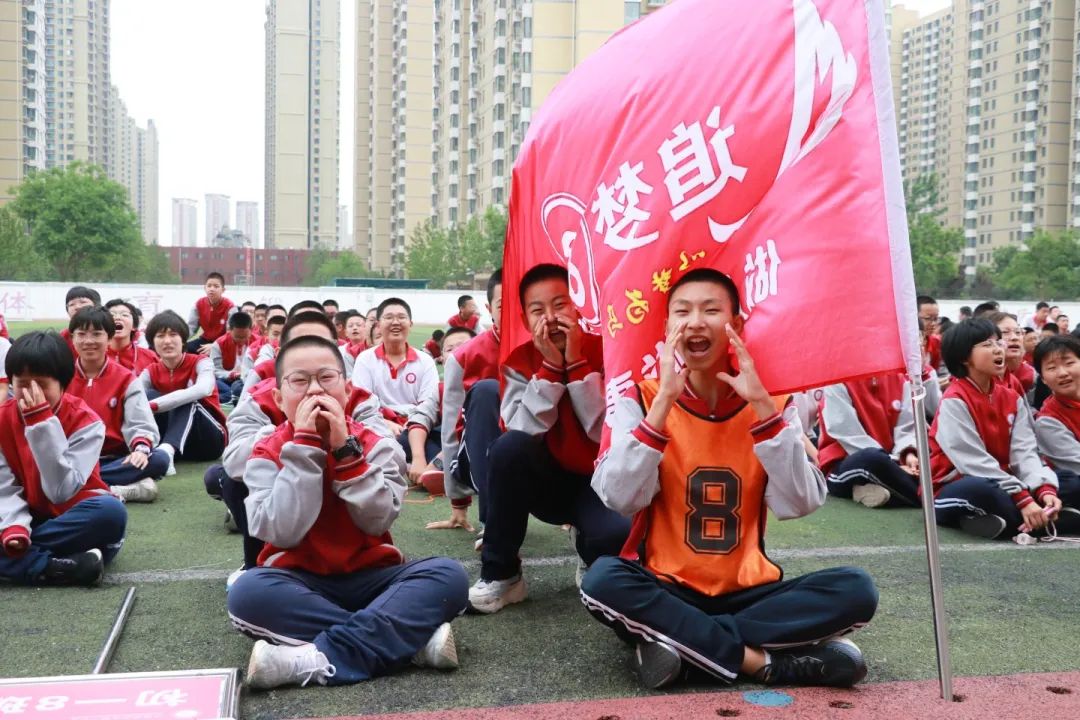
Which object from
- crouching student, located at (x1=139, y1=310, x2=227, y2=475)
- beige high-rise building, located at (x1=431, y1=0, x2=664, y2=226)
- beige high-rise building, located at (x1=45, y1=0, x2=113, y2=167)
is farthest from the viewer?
beige high-rise building, located at (x1=45, y1=0, x2=113, y2=167)

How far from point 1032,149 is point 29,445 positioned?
218 feet

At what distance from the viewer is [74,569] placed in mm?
3916

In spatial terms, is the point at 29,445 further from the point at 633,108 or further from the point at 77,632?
the point at 633,108

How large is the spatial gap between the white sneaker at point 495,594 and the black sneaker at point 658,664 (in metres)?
0.88

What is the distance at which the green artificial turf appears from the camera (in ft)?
9.42

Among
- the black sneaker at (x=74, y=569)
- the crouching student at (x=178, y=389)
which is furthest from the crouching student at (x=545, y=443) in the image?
the crouching student at (x=178, y=389)

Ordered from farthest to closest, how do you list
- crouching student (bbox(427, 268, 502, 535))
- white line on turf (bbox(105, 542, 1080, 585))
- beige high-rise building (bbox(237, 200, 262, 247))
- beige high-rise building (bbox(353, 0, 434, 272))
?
1. beige high-rise building (bbox(237, 200, 262, 247))
2. beige high-rise building (bbox(353, 0, 434, 272))
3. crouching student (bbox(427, 268, 502, 535))
4. white line on turf (bbox(105, 542, 1080, 585))

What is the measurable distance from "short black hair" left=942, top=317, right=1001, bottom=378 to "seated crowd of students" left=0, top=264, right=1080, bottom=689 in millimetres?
11

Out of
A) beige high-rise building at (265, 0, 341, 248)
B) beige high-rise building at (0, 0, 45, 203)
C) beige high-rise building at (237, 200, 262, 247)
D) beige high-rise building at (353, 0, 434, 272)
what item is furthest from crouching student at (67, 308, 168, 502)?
beige high-rise building at (237, 200, 262, 247)

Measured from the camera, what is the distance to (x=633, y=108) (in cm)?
334

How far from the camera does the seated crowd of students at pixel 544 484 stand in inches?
112

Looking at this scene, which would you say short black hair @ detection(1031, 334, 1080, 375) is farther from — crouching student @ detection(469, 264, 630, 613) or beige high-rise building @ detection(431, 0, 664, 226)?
beige high-rise building @ detection(431, 0, 664, 226)

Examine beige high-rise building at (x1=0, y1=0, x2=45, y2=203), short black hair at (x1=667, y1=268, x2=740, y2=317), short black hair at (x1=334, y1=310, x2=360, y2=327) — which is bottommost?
short black hair at (x1=334, y1=310, x2=360, y2=327)

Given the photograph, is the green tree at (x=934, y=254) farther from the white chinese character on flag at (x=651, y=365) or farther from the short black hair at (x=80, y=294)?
the white chinese character on flag at (x=651, y=365)
